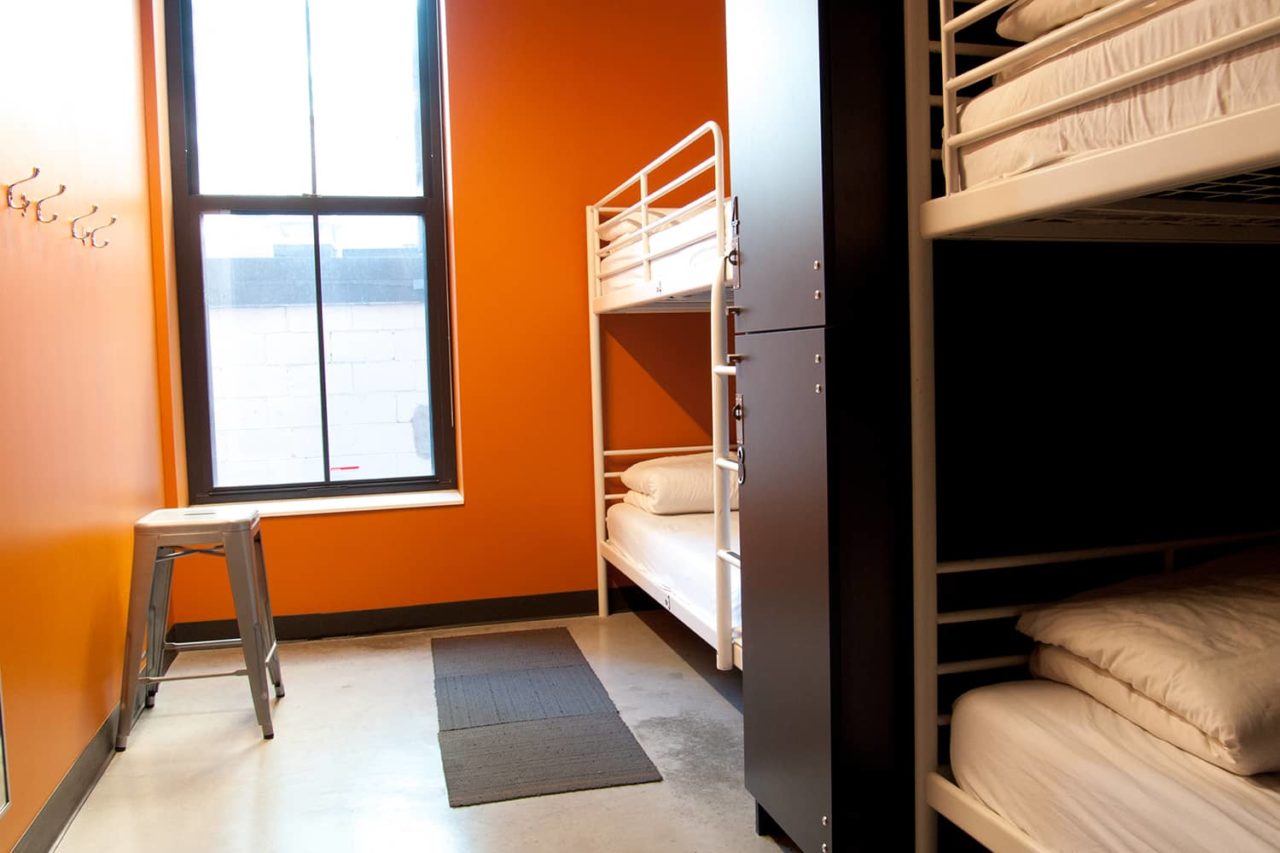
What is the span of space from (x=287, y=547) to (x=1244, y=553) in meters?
3.42

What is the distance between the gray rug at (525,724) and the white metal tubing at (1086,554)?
1177mm

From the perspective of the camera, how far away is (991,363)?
2078 millimetres

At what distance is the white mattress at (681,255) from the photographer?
3133 millimetres

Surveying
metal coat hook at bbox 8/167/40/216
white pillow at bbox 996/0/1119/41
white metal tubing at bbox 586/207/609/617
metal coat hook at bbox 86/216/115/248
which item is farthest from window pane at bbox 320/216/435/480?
white pillow at bbox 996/0/1119/41

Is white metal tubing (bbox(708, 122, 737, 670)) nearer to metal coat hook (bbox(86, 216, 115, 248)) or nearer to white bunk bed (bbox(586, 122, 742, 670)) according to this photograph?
white bunk bed (bbox(586, 122, 742, 670))

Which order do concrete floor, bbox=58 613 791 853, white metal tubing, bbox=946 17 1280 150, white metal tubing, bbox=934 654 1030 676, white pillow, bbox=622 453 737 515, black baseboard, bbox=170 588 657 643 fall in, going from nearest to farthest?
white metal tubing, bbox=946 17 1280 150 → white metal tubing, bbox=934 654 1030 676 → concrete floor, bbox=58 613 791 853 → white pillow, bbox=622 453 737 515 → black baseboard, bbox=170 588 657 643

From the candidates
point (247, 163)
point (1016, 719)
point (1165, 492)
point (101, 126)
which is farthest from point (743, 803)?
point (247, 163)

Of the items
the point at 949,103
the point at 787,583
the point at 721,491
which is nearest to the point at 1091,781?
the point at 787,583

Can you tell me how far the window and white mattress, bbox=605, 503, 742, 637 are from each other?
98 cm

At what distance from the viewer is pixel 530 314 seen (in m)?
4.48

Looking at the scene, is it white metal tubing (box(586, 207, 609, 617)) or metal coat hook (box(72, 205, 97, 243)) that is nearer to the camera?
metal coat hook (box(72, 205, 97, 243))

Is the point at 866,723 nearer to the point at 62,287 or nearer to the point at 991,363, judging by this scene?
the point at 991,363

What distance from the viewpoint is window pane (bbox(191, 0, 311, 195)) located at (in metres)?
4.38

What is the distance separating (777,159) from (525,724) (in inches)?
75.9
